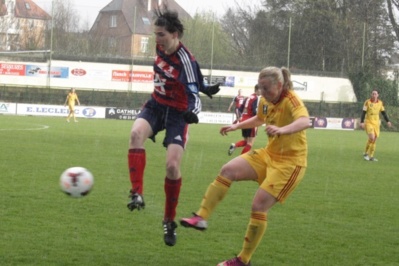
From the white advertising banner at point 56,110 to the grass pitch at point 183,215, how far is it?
97.2 feet

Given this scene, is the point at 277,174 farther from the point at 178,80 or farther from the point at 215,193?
the point at 178,80

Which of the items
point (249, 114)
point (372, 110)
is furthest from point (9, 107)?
point (372, 110)

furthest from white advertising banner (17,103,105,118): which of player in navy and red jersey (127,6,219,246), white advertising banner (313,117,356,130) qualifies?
player in navy and red jersey (127,6,219,246)

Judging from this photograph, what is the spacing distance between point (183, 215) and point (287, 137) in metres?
3.40

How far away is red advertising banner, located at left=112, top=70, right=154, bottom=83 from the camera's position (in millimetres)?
52750

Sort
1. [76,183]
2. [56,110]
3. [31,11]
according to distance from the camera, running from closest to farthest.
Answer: [76,183], [56,110], [31,11]

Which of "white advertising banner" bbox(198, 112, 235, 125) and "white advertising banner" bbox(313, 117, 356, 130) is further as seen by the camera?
"white advertising banner" bbox(313, 117, 356, 130)

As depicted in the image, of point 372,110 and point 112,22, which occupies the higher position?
point 112,22

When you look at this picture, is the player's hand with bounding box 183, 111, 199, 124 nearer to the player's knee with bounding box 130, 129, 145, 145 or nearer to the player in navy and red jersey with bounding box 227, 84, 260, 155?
the player's knee with bounding box 130, 129, 145, 145

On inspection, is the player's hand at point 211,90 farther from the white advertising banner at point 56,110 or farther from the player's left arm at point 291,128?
the white advertising banner at point 56,110

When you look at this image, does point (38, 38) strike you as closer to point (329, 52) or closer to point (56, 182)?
point (329, 52)

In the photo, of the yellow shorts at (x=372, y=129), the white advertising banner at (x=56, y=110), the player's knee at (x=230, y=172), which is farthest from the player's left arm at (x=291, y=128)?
the white advertising banner at (x=56, y=110)

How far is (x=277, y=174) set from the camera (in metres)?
7.48

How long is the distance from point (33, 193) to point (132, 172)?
4476 millimetres
